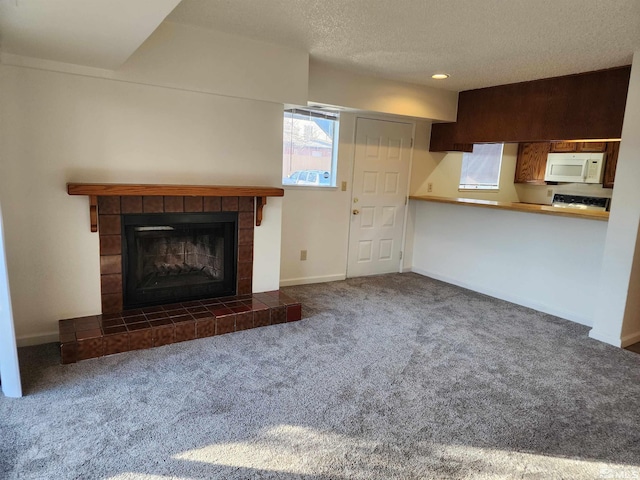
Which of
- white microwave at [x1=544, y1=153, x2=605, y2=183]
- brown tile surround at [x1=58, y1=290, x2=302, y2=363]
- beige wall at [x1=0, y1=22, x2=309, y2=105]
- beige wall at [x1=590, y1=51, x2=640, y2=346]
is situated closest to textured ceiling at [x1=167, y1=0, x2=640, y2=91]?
beige wall at [x1=0, y1=22, x2=309, y2=105]

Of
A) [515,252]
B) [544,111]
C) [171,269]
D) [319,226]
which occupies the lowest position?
[171,269]

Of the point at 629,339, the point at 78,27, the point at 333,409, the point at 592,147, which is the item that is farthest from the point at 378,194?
the point at 78,27

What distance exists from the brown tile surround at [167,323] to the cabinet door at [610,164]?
500 cm

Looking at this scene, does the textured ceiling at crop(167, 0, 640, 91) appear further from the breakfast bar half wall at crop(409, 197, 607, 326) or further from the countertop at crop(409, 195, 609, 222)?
the breakfast bar half wall at crop(409, 197, 607, 326)

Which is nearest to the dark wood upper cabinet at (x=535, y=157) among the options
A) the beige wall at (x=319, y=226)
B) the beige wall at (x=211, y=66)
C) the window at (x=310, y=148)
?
the beige wall at (x=319, y=226)

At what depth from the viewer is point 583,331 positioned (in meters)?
3.60

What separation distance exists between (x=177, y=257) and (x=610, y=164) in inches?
230

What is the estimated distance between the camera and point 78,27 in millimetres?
1964

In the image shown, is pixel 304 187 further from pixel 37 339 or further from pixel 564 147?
pixel 564 147

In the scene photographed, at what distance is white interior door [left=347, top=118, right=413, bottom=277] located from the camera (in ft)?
15.9

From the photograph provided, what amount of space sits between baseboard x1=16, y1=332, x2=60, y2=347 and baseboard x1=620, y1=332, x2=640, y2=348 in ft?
14.2

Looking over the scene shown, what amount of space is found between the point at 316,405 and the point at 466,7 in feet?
8.12

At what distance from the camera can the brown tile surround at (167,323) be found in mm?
2660

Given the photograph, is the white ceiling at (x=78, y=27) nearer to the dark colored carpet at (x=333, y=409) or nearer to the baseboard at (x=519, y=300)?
the dark colored carpet at (x=333, y=409)
